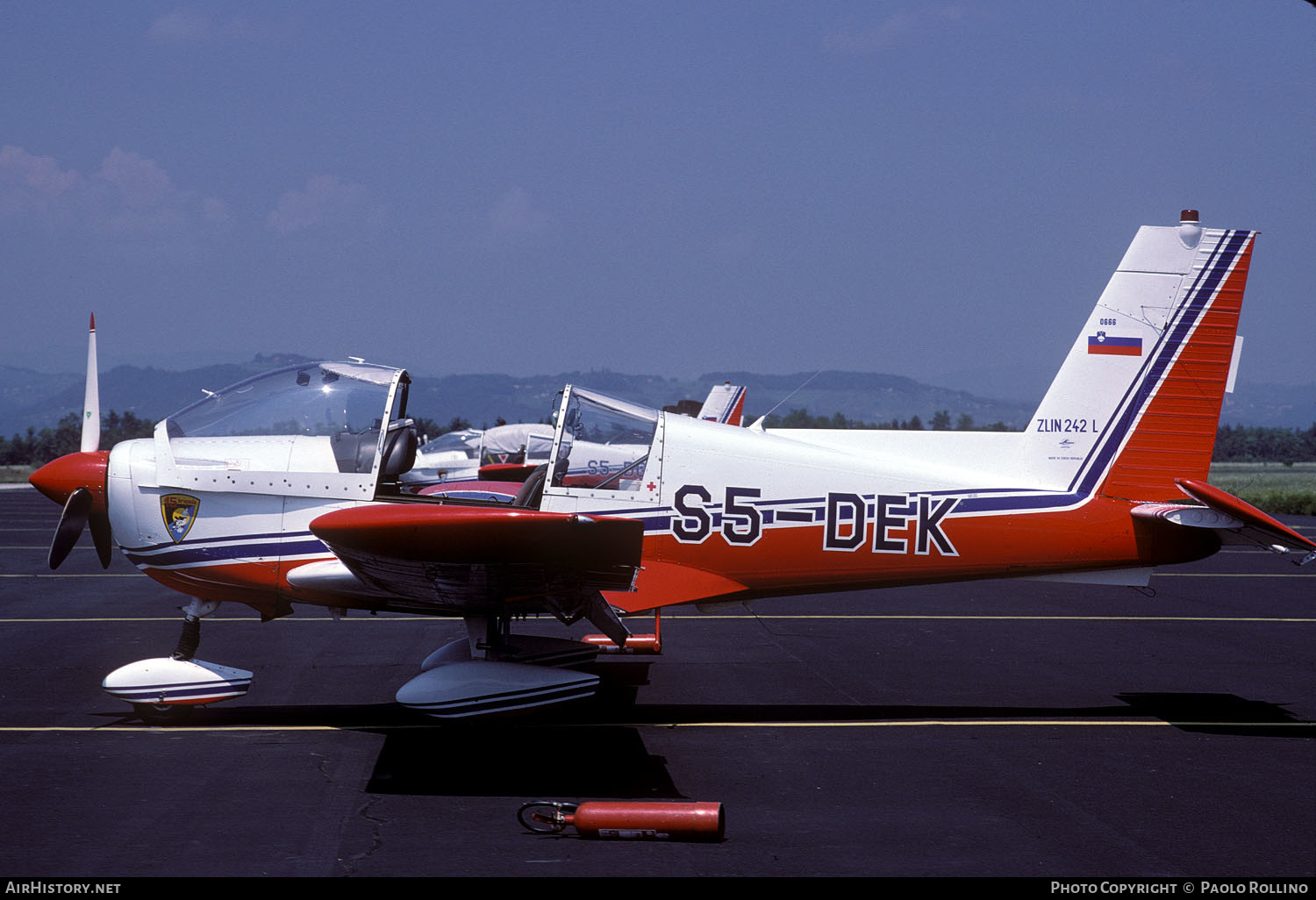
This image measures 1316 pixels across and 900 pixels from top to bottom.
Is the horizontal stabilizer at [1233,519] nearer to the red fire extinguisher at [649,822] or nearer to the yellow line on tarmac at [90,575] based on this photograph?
the red fire extinguisher at [649,822]

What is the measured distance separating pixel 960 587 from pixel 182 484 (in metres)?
10.3

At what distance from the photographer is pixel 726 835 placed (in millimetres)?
5004

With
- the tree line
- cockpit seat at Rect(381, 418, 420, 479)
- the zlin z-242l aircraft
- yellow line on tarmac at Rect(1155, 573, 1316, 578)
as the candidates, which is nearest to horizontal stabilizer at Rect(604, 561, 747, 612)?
the zlin z-242l aircraft

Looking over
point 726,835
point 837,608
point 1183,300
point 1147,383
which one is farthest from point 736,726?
point 837,608

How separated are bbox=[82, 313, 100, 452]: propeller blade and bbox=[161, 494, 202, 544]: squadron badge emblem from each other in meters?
1.07

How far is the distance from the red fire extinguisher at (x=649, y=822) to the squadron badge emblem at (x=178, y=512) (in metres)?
3.28

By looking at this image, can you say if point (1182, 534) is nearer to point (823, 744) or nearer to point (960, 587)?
point (823, 744)

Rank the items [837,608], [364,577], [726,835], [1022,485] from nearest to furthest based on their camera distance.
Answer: [726,835] < [364,577] < [1022,485] < [837,608]

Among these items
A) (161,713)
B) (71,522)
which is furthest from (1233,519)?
(71,522)

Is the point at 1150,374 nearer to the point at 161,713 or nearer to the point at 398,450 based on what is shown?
the point at 398,450

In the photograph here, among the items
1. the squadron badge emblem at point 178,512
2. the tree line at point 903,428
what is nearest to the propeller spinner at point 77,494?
the squadron badge emblem at point 178,512

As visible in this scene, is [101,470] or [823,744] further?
[101,470]

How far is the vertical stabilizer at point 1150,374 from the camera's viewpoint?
7406 millimetres
